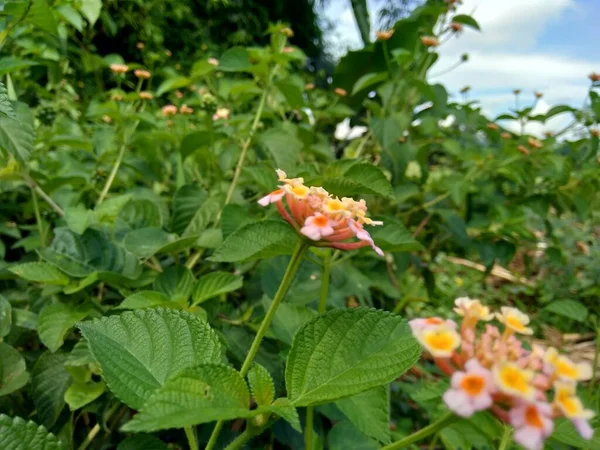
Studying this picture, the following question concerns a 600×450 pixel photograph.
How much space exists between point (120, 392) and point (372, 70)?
1408 mm

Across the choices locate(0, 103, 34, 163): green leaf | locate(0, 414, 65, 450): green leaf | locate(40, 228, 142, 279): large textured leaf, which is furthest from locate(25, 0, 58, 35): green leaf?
locate(0, 414, 65, 450): green leaf

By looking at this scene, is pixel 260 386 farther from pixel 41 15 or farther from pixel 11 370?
pixel 41 15

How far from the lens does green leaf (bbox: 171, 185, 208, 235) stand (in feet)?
2.47

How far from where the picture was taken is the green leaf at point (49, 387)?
547mm

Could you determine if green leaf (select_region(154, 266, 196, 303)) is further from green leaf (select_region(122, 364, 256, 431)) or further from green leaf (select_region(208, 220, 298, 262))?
green leaf (select_region(122, 364, 256, 431))

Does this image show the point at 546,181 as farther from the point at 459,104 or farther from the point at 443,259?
the point at 443,259

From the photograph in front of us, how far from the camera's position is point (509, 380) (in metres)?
0.26

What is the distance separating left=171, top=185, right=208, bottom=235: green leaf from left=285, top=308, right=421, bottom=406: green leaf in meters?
0.43

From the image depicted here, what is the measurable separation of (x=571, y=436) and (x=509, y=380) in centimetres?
19

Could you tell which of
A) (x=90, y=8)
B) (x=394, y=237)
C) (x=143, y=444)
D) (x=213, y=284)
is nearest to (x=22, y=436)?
(x=143, y=444)

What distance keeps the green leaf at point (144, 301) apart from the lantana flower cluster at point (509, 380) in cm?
30

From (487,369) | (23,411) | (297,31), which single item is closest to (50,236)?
(23,411)

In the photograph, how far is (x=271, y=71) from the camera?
37.4 inches

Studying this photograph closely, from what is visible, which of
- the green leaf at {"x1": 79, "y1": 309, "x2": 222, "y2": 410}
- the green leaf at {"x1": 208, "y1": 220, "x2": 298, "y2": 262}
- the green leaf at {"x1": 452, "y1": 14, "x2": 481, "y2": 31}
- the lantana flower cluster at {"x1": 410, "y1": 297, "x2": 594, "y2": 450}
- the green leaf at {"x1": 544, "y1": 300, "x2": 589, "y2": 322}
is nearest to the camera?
the lantana flower cluster at {"x1": 410, "y1": 297, "x2": 594, "y2": 450}
